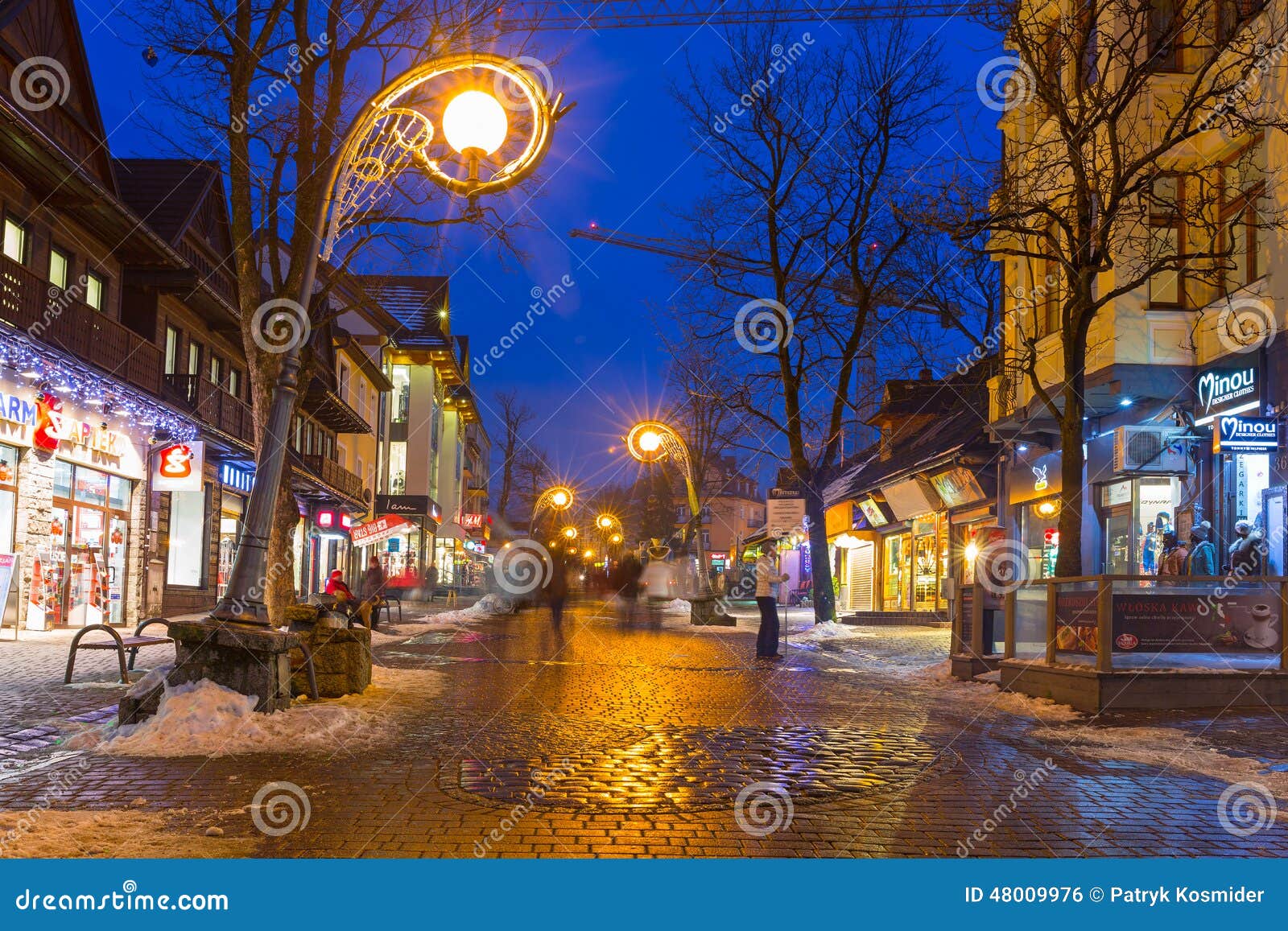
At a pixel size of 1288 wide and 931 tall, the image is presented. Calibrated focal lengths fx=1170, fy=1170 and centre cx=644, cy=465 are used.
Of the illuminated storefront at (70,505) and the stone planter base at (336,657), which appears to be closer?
the stone planter base at (336,657)

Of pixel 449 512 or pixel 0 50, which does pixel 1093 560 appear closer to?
pixel 0 50

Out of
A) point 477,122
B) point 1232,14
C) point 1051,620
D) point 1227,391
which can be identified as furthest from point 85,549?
point 1232,14

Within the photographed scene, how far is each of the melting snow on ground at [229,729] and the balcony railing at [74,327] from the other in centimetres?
1102

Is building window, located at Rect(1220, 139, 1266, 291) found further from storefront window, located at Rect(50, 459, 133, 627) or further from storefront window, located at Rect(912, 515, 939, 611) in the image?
storefront window, located at Rect(50, 459, 133, 627)

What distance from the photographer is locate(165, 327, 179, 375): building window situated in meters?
26.6

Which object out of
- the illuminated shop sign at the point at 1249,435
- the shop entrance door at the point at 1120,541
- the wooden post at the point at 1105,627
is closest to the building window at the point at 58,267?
the wooden post at the point at 1105,627

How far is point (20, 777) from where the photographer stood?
263 inches

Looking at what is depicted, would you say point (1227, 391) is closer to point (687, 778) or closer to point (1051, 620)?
point (1051, 620)

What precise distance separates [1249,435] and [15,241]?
1899cm

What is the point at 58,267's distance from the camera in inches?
841

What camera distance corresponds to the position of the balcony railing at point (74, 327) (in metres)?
17.6

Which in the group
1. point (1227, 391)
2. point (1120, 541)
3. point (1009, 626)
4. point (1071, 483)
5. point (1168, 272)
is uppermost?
point (1168, 272)

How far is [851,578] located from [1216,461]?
87.7 ft

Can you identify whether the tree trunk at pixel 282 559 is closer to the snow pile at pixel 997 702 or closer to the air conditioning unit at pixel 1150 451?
the snow pile at pixel 997 702
